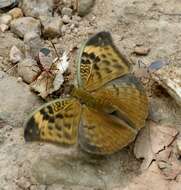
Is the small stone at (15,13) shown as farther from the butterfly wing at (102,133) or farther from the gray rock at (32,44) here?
the butterfly wing at (102,133)

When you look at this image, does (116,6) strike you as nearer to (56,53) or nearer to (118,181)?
(56,53)

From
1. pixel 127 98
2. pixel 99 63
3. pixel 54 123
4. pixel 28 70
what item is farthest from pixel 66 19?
pixel 54 123

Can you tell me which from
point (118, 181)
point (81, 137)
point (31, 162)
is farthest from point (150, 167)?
point (31, 162)

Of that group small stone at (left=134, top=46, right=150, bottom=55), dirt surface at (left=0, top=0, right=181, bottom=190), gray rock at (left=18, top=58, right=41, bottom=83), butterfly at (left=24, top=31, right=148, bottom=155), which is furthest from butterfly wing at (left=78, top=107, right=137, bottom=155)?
small stone at (left=134, top=46, right=150, bottom=55)

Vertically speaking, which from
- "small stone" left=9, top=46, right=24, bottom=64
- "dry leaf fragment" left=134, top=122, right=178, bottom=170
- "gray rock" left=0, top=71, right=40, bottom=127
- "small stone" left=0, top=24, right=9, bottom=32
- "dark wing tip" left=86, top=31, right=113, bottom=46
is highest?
"dark wing tip" left=86, top=31, right=113, bottom=46

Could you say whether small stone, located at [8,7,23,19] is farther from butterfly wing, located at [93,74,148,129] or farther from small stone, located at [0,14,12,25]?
butterfly wing, located at [93,74,148,129]

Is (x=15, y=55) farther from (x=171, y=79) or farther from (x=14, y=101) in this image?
(x=171, y=79)
